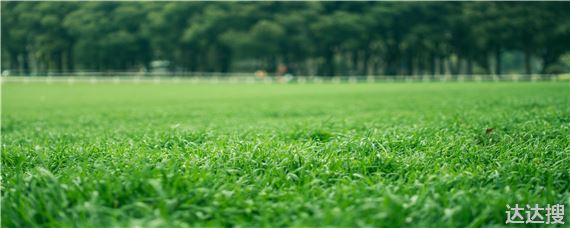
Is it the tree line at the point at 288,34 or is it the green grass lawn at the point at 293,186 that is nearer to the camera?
the green grass lawn at the point at 293,186

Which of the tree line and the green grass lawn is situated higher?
the tree line

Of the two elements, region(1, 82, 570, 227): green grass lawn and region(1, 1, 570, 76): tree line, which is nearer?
region(1, 82, 570, 227): green grass lawn

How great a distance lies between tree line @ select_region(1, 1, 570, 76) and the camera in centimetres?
6962

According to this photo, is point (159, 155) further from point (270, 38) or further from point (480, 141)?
point (270, 38)

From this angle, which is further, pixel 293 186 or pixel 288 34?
pixel 288 34

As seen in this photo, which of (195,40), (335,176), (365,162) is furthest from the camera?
(195,40)

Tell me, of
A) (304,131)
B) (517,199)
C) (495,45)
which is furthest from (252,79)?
(517,199)

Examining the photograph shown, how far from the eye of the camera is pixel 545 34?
67.1 m

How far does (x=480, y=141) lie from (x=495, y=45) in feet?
234

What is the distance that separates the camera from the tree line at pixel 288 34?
6962cm

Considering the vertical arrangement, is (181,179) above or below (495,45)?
below

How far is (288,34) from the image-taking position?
7369 centimetres

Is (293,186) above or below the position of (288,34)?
below

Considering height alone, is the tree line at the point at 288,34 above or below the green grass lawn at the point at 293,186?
above
